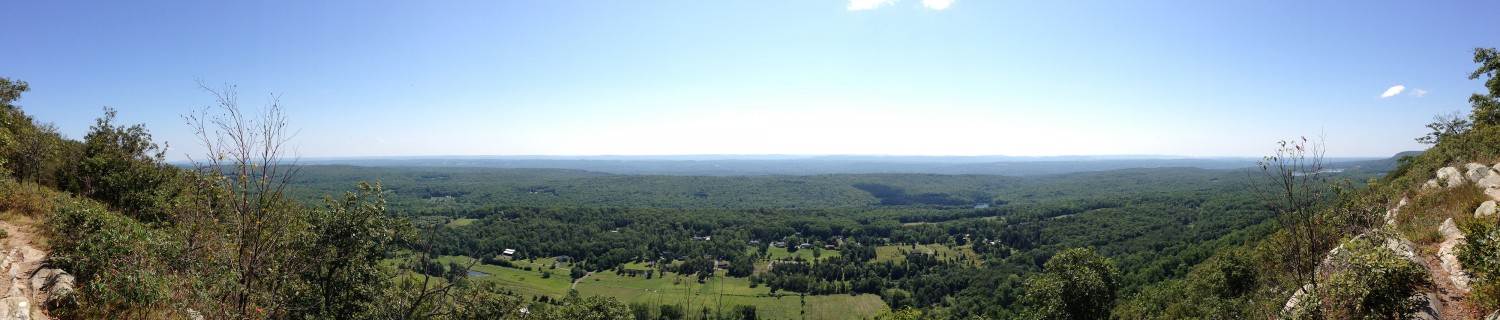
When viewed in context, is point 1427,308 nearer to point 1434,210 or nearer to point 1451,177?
point 1434,210

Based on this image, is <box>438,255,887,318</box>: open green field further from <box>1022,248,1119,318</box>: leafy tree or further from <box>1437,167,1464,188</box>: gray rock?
<box>1437,167,1464,188</box>: gray rock

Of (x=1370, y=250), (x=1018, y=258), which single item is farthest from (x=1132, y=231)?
(x=1370, y=250)

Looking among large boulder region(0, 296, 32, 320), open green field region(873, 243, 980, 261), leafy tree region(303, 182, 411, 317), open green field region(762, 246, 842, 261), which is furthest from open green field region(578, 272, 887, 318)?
large boulder region(0, 296, 32, 320)

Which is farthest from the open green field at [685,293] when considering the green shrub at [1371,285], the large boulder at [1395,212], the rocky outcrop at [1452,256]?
the green shrub at [1371,285]

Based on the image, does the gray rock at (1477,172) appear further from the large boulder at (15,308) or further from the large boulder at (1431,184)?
the large boulder at (15,308)

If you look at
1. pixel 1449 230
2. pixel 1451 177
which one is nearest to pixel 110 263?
pixel 1449 230

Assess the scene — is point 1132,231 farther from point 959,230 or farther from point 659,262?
point 659,262
